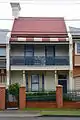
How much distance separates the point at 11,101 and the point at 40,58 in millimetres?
7849

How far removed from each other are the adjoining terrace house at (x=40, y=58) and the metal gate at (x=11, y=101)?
232 inches

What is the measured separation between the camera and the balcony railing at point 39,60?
40750mm

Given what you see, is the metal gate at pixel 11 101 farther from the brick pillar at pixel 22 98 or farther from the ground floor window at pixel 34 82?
the ground floor window at pixel 34 82

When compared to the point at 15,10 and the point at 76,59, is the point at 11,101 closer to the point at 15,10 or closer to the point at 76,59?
the point at 76,59

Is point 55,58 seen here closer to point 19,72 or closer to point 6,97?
point 19,72

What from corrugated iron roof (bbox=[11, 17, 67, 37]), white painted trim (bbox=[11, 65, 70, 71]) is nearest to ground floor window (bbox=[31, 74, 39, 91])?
white painted trim (bbox=[11, 65, 70, 71])

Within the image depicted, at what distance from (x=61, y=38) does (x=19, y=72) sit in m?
5.84

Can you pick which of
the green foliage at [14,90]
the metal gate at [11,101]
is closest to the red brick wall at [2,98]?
the metal gate at [11,101]

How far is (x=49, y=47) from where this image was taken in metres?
42.0

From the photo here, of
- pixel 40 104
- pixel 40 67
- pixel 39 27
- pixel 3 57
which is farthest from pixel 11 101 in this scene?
pixel 39 27

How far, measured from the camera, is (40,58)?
41.1 meters

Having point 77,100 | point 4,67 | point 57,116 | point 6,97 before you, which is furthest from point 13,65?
point 57,116

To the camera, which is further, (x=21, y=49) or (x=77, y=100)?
(x=21, y=49)

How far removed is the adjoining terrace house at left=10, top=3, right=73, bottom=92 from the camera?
4053 centimetres
